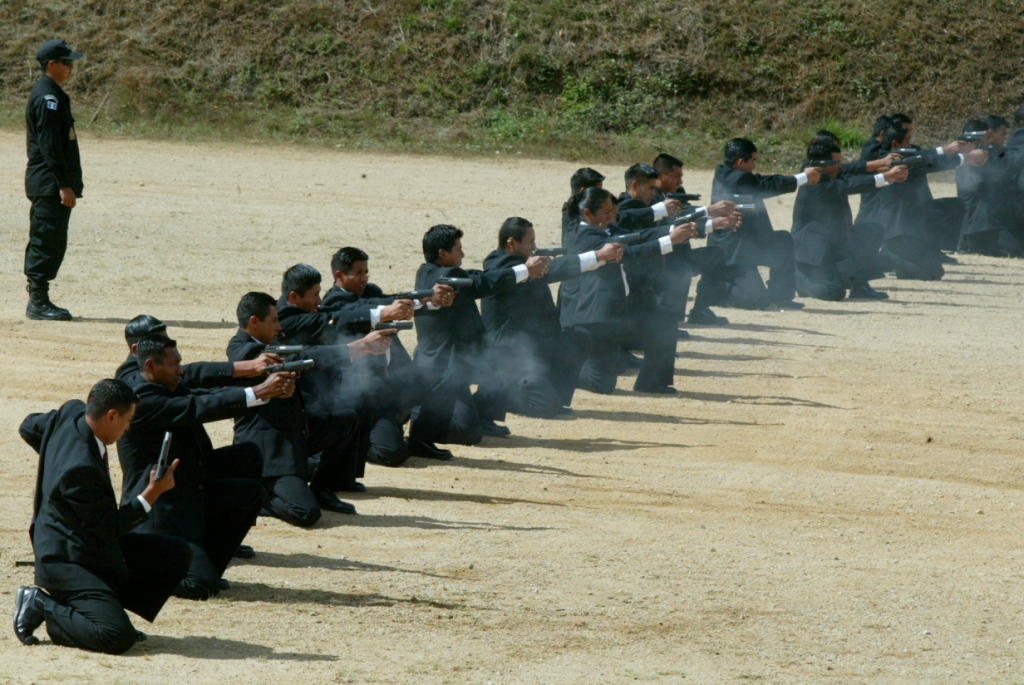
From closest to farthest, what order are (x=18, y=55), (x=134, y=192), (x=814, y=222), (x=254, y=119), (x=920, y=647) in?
(x=920, y=647) → (x=814, y=222) → (x=134, y=192) → (x=254, y=119) → (x=18, y=55)

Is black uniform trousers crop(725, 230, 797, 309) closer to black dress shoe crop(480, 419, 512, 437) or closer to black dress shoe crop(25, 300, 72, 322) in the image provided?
black dress shoe crop(480, 419, 512, 437)

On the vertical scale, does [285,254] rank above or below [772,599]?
above

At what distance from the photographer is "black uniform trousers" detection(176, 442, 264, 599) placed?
682 centimetres

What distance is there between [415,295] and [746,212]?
6.25 meters

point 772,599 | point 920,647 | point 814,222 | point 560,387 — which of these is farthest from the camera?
point 814,222

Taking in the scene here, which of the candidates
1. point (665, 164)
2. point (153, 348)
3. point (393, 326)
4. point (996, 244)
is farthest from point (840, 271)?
point (153, 348)

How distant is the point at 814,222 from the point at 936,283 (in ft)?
7.31

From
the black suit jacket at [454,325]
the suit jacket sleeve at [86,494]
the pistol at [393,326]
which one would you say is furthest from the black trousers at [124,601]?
the black suit jacket at [454,325]

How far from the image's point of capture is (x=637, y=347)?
11641mm

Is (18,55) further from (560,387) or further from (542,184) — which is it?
(560,387)

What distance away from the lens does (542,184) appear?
2186cm

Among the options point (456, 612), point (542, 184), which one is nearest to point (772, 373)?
point (456, 612)

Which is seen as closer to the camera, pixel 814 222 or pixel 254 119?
pixel 814 222

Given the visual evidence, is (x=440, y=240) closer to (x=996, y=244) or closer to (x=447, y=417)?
(x=447, y=417)
